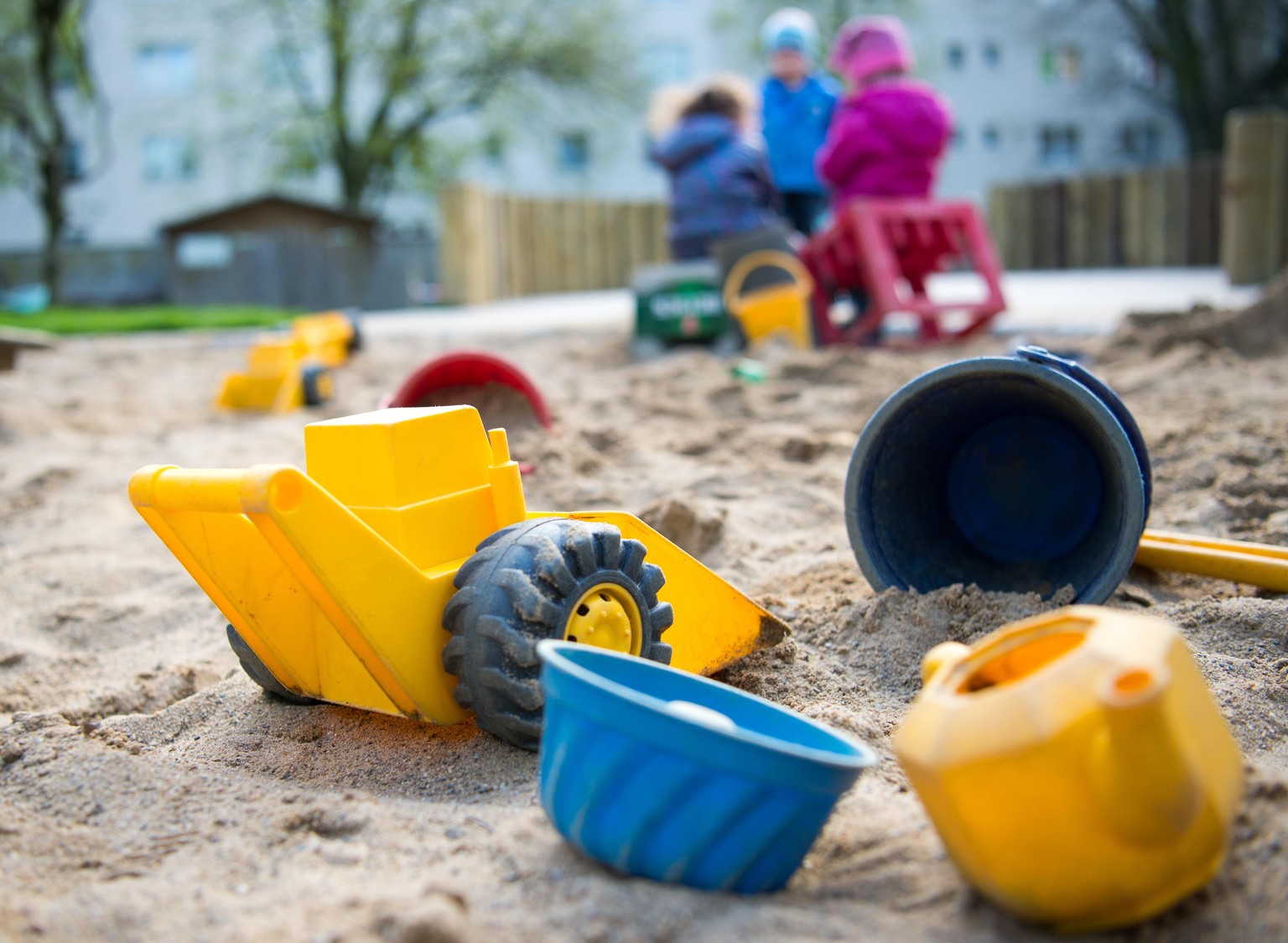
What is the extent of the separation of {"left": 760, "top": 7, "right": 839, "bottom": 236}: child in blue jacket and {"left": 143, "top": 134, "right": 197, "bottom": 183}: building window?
22.3 metres

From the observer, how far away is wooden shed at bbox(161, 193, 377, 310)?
15.4 meters

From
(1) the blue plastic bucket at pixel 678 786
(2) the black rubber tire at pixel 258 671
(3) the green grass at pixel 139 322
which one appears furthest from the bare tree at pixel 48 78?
(1) the blue plastic bucket at pixel 678 786

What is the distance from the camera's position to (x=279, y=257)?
15562 millimetres

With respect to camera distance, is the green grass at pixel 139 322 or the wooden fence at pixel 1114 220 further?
the wooden fence at pixel 1114 220

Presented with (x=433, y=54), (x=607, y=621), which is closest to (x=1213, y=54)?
(x=433, y=54)

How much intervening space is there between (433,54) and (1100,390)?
2051 centimetres

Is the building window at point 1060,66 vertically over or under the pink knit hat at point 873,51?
over

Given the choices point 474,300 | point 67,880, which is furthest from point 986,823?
point 474,300

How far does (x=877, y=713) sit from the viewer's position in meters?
1.85

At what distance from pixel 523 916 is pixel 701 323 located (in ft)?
17.3

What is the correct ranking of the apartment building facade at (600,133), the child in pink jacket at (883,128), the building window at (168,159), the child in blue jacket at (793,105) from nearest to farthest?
the child in pink jacket at (883,128) < the child in blue jacket at (793,105) < the apartment building facade at (600,133) < the building window at (168,159)

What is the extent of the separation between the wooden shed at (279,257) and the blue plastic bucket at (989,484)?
13.6 m

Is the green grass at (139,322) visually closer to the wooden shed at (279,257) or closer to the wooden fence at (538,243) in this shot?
the wooden fence at (538,243)

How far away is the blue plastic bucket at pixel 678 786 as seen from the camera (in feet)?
4.03
